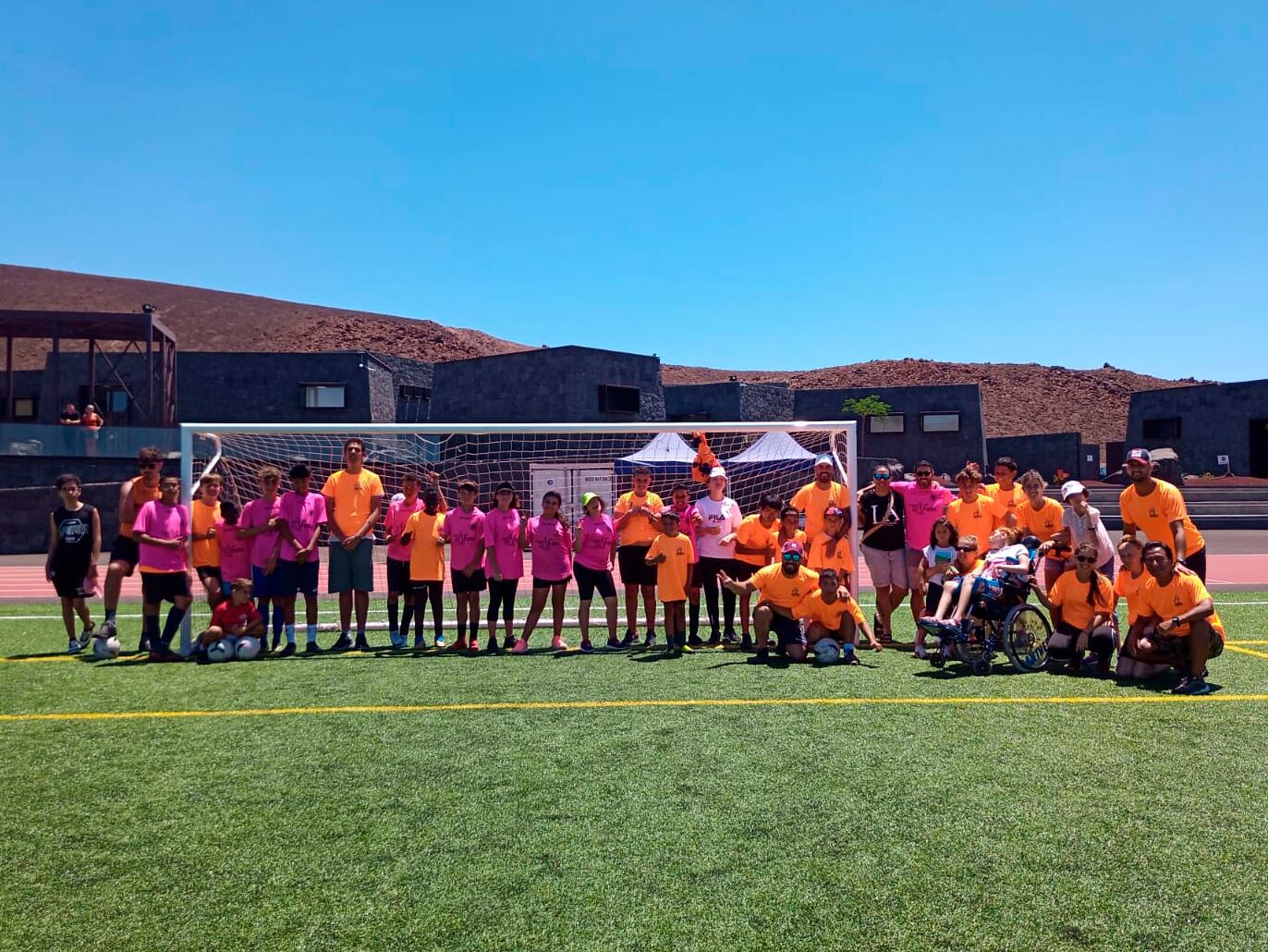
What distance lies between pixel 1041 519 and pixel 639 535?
380cm

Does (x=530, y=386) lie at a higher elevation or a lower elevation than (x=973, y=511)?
higher

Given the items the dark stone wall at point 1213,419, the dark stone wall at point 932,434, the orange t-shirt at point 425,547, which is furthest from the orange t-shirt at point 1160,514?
the dark stone wall at point 1213,419

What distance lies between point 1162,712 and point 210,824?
5.76 metres

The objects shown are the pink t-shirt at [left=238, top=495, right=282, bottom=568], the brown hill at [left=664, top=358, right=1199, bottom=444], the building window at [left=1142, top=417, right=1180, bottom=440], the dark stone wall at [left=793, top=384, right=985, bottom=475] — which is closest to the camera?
the pink t-shirt at [left=238, top=495, right=282, bottom=568]

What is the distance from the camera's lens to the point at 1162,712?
5.96m

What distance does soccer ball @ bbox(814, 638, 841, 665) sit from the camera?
305 inches

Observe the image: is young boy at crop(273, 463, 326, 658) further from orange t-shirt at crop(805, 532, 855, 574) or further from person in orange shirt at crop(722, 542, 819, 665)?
orange t-shirt at crop(805, 532, 855, 574)

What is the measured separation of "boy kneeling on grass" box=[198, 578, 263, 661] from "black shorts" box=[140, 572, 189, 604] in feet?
1.24

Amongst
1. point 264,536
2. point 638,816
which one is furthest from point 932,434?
point 638,816

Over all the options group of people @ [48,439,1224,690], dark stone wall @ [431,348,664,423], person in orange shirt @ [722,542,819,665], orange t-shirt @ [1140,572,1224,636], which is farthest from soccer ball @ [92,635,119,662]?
dark stone wall @ [431,348,664,423]

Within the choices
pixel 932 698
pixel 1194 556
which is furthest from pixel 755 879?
pixel 1194 556

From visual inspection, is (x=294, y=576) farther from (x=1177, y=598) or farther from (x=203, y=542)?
(x=1177, y=598)

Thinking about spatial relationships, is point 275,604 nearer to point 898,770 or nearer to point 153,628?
point 153,628

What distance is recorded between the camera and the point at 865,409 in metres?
41.1
